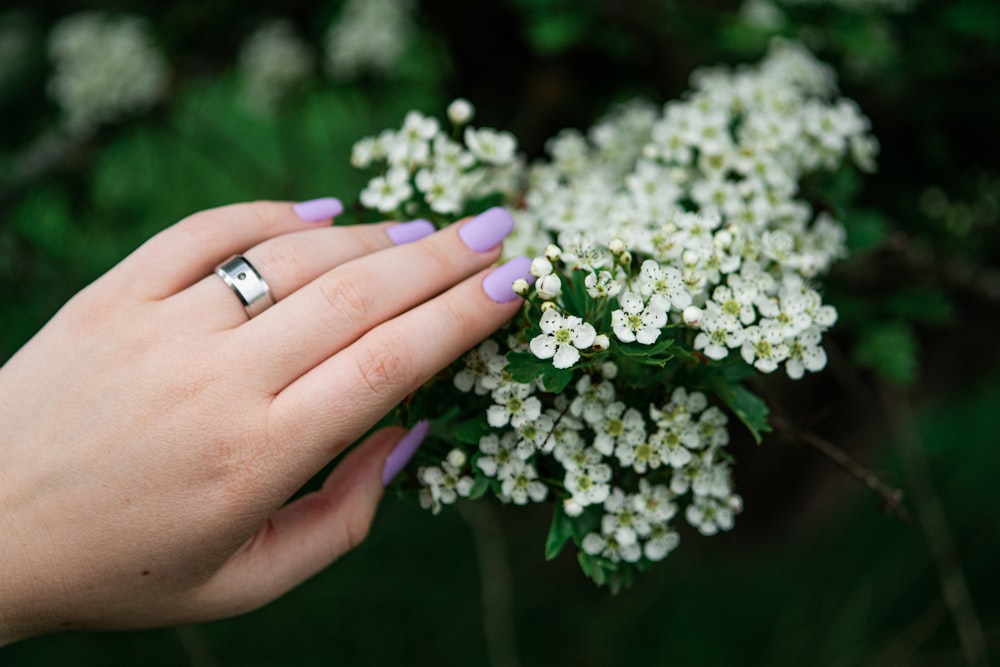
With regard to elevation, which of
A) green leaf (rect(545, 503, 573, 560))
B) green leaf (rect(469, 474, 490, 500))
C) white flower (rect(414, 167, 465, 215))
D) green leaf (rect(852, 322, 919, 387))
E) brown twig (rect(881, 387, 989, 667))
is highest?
white flower (rect(414, 167, 465, 215))

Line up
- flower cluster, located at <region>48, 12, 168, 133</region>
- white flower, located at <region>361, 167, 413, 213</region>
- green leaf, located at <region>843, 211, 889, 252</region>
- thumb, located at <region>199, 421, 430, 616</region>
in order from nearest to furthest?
thumb, located at <region>199, 421, 430, 616</region> → white flower, located at <region>361, 167, 413, 213</region> → green leaf, located at <region>843, 211, 889, 252</region> → flower cluster, located at <region>48, 12, 168, 133</region>

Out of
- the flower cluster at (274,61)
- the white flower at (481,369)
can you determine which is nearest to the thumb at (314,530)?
the white flower at (481,369)

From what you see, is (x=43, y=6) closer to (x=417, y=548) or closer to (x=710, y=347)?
(x=417, y=548)

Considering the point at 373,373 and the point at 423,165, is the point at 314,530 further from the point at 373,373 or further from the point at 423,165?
the point at 423,165

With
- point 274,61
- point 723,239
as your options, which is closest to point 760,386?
point 723,239

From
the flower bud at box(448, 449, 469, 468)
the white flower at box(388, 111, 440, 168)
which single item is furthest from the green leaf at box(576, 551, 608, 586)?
the white flower at box(388, 111, 440, 168)

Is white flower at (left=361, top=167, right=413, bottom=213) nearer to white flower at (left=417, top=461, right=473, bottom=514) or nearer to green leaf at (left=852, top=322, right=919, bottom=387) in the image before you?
white flower at (left=417, top=461, right=473, bottom=514)

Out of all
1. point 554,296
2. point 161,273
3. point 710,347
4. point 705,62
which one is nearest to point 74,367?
point 161,273
